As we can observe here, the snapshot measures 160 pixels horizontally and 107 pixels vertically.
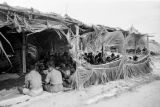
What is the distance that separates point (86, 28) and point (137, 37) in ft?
14.4

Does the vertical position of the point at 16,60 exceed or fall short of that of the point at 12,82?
it exceeds it

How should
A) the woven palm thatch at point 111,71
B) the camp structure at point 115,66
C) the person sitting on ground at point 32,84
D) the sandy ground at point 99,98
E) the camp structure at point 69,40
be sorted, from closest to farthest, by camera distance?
the sandy ground at point 99,98, the camp structure at point 69,40, the person sitting on ground at point 32,84, the woven palm thatch at point 111,71, the camp structure at point 115,66

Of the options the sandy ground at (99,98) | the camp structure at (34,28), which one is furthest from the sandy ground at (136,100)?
the camp structure at (34,28)

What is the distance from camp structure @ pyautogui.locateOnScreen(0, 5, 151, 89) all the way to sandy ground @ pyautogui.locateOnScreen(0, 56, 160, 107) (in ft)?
2.15

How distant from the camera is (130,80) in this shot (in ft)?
28.8

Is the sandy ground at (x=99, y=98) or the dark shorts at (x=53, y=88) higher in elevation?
the dark shorts at (x=53, y=88)

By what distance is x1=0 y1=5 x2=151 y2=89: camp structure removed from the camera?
5.30 meters

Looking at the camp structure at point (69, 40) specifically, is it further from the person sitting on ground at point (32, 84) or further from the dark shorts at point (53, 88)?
the person sitting on ground at point (32, 84)

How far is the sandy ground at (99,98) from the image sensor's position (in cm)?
511

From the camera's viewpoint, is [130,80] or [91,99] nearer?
[91,99]

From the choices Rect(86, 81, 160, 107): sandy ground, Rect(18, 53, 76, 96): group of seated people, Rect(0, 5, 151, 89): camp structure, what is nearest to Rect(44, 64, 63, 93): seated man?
Rect(18, 53, 76, 96): group of seated people

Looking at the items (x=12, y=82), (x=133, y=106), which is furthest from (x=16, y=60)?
(x=133, y=106)

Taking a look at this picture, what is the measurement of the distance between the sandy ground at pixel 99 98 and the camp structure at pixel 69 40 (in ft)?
2.15

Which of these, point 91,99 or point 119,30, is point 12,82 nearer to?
point 91,99
